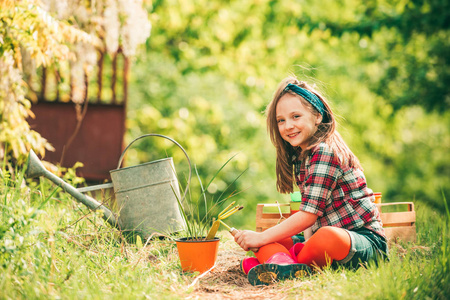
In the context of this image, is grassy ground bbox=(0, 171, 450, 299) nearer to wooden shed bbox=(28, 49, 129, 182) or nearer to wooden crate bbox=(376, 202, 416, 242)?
wooden crate bbox=(376, 202, 416, 242)

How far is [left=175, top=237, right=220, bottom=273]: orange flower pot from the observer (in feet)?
6.68

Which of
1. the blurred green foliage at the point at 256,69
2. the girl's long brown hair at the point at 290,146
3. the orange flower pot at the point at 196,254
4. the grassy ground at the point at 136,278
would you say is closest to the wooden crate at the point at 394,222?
the girl's long brown hair at the point at 290,146

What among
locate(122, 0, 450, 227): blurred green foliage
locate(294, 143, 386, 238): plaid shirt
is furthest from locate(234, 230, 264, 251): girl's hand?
locate(122, 0, 450, 227): blurred green foliage

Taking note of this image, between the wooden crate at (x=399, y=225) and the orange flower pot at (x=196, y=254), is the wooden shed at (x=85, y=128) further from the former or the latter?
the wooden crate at (x=399, y=225)

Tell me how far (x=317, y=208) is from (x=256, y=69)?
652 cm

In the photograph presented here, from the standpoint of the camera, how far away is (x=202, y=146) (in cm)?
816

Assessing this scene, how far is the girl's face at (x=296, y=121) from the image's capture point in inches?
86.9

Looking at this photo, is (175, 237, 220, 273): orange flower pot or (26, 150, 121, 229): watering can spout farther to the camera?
(26, 150, 121, 229): watering can spout

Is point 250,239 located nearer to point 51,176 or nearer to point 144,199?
point 144,199

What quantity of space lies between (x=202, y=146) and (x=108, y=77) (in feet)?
9.42

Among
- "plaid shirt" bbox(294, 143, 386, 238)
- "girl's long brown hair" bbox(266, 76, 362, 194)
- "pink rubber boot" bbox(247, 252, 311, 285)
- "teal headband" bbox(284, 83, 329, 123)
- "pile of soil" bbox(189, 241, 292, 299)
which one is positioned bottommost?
"pile of soil" bbox(189, 241, 292, 299)

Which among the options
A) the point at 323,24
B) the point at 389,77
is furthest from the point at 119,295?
the point at 389,77

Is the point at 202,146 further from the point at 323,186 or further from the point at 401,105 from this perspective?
the point at 323,186

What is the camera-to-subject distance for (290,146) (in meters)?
2.45
